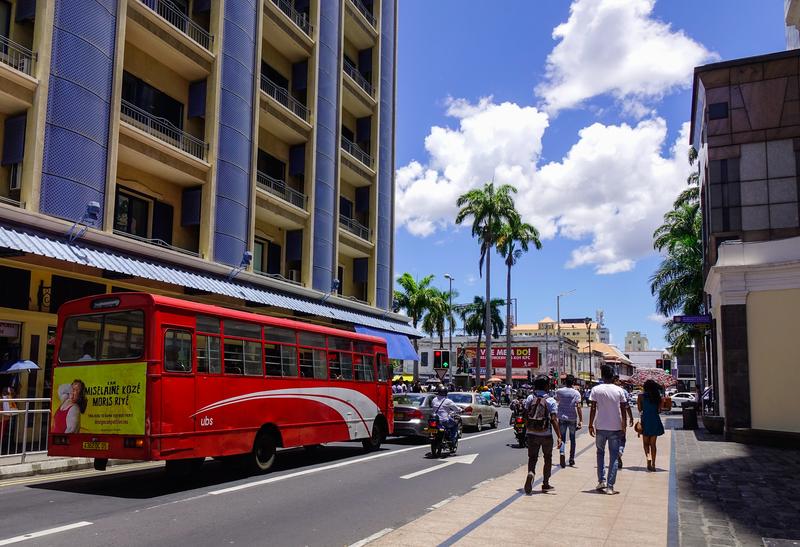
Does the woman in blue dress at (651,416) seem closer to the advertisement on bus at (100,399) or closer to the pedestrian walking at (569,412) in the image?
the pedestrian walking at (569,412)

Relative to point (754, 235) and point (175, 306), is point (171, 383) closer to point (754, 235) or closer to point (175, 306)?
point (175, 306)

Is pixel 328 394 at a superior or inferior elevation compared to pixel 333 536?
superior

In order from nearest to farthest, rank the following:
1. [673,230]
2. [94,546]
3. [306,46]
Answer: [94,546] < [306,46] < [673,230]

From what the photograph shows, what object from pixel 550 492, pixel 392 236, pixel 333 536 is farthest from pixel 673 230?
pixel 333 536

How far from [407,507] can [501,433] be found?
14919 millimetres

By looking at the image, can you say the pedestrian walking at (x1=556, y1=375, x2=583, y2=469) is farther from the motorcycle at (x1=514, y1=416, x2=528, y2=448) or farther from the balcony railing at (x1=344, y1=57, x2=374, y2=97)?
the balcony railing at (x1=344, y1=57, x2=374, y2=97)

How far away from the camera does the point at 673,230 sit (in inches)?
1625

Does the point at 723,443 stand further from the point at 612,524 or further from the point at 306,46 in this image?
the point at 306,46

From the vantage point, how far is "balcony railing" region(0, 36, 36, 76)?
1594cm

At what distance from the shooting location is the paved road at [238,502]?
25.8ft

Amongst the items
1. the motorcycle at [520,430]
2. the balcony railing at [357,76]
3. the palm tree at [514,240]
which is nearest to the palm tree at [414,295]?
the palm tree at [514,240]

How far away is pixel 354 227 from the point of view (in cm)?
3419

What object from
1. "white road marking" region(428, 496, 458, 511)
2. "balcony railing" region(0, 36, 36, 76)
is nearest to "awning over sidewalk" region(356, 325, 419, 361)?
"balcony railing" region(0, 36, 36, 76)

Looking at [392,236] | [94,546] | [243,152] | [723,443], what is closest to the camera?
[94,546]
